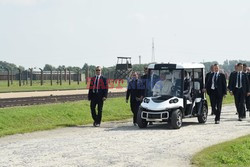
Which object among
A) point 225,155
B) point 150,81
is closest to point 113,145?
point 225,155

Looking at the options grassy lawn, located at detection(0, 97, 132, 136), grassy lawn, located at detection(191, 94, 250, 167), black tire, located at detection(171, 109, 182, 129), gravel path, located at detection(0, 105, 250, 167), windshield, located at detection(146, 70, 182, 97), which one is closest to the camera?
grassy lawn, located at detection(191, 94, 250, 167)

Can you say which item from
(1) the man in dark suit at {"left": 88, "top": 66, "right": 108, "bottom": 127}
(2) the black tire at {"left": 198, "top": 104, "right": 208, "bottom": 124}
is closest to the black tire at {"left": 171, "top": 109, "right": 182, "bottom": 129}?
(2) the black tire at {"left": 198, "top": 104, "right": 208, "bottom": 124}

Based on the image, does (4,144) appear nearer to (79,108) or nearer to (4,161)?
(4,161)

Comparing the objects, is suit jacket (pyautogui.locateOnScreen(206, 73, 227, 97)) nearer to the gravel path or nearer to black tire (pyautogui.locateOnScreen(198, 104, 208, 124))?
black tire (pyautogui.locateOnScreen(198, 104, 208, 124))

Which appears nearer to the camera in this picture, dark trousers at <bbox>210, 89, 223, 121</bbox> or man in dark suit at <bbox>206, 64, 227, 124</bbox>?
dark trousers at <bbox>210, 89, 223, 121</bbox>

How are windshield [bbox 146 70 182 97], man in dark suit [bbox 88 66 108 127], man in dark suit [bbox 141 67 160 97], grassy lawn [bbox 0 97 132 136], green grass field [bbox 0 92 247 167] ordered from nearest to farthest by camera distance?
green grass field [bbox 0 92 247 167] → windshield [bbox 146 70 182 97] → man in dark suit [bbox 141 67 160 97] → man in dark suit [bbox 88 66 108 127] → grassy lawn [bbox 0 97 132 136]

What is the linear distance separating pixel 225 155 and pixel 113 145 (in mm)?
2727

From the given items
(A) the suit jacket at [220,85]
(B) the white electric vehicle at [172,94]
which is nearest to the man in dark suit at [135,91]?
(B) the white electric vehicle at [172,94]

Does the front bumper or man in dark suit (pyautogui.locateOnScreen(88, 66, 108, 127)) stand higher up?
man in dark suit (pyautogui.locateOnScreen(88, 66, 108, 127))

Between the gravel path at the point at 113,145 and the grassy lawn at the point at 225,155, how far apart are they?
29cm

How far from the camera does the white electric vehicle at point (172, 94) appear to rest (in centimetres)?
1652

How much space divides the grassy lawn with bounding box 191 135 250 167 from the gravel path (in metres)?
0.29

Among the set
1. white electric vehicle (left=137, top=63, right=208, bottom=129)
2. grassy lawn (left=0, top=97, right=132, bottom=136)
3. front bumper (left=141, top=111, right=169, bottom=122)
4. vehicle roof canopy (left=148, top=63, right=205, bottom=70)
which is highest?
vehicle roof canopy (left=148, top=63, right=205, bottom=70)

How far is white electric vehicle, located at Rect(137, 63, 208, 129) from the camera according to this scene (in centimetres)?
1652
